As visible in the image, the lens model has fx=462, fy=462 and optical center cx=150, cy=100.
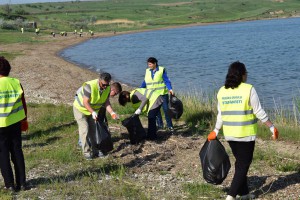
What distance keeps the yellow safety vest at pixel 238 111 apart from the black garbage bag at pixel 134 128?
3495mm

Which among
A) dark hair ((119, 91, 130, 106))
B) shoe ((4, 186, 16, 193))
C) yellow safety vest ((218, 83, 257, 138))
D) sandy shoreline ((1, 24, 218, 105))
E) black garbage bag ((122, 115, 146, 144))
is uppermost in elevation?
yellow safety vest ((218, 83, 257, 138))

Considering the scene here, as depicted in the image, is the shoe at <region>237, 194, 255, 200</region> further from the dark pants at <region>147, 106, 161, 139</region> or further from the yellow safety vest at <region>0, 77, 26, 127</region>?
the dark pants at <region>147, 106, 161, 139</region>

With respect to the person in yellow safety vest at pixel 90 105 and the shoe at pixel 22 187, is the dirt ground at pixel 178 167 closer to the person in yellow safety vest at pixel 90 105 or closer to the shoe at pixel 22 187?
the person in yellow safety vest at pixel 90 105

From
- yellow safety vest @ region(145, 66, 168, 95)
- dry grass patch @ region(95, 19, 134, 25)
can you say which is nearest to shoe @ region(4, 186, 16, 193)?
yellow safety vest @ region(145, 66, 168, 95)

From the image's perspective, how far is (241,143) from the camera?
19.7ft

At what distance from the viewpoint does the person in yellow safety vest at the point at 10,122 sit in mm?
6637

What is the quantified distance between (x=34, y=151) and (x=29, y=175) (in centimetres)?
175

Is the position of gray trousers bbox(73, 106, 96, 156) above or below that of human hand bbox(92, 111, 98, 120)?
below

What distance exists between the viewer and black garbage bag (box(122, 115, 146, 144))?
30.6ft

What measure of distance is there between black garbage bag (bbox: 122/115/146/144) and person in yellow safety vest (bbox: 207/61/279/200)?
3442 mm

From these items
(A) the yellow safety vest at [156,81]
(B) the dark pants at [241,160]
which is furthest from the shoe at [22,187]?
(A) the yellow safety vest at [156,81]

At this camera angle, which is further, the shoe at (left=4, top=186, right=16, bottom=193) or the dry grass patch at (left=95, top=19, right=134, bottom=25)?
the dry grass patch at (left=95, top=19, right=134, bottom=25)

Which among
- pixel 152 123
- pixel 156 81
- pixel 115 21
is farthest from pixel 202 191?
pixel 115 21

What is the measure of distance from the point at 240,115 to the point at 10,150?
3415mm
